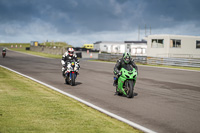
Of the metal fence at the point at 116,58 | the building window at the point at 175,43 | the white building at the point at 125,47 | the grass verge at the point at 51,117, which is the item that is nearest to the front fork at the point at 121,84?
the grass verge at the point at 51,117

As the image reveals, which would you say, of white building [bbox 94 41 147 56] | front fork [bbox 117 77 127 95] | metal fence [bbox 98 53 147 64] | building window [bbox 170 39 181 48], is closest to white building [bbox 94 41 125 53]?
white building [bbox 94 41 147 56]

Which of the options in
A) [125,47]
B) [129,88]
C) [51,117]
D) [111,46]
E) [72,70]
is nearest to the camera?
[51,117]

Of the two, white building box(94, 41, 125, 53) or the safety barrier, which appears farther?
white building box(94, 41, 125, 53)

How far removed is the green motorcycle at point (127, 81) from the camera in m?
9.82

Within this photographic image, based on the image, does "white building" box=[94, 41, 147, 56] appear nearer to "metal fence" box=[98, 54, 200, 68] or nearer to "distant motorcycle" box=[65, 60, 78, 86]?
"metal fence" box=[98, 54, 200, 68]

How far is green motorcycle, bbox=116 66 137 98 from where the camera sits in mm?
9820

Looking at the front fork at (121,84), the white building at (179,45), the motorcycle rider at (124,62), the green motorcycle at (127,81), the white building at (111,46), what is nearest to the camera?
the green motorcycle at (127,81)

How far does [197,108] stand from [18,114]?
4.96 meters

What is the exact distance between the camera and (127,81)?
32.6ft

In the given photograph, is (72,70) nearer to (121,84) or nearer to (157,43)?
(121,84)

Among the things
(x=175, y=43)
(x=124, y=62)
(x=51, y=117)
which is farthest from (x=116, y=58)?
(x=51, y=117)

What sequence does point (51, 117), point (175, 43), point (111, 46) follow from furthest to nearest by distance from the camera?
point (111, 46)
point (175, 43)
point (51, 117)

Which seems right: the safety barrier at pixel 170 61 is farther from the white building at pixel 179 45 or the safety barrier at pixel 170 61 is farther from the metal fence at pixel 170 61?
the white building at pixel 179 45

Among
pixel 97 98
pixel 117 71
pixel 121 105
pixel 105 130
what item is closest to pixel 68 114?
pixel 105 130
